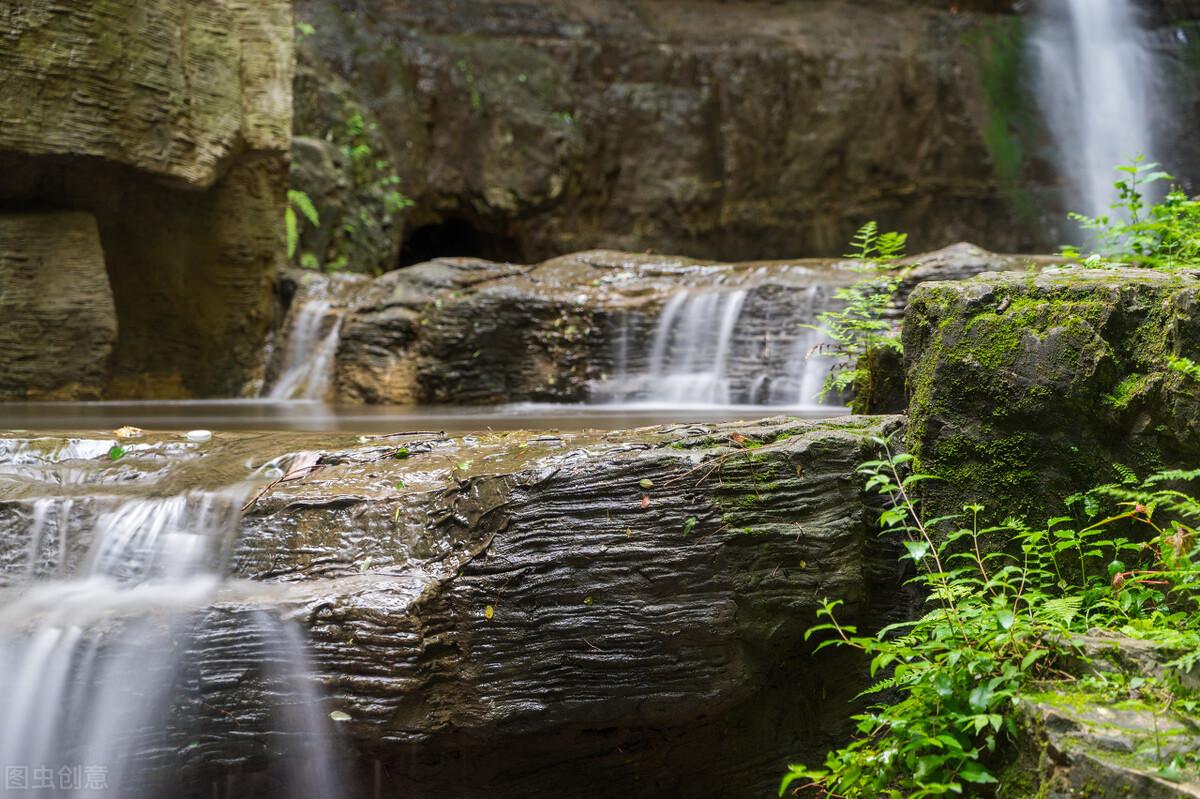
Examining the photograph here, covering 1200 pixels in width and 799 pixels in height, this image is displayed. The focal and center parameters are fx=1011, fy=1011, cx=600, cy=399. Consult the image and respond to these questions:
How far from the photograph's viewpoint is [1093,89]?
16.0m

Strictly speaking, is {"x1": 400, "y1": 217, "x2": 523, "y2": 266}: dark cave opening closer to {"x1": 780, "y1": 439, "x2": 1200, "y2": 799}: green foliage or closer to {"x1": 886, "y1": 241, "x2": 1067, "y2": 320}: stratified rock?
{"x1": 886, "y1": 241, "x2": 1067, "y2": 320}: stratified rock

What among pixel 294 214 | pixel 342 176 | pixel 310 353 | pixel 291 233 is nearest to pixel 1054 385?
pixel 310 353

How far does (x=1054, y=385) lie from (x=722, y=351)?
14.2ft

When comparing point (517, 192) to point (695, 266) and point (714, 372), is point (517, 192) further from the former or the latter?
point (714, 372)

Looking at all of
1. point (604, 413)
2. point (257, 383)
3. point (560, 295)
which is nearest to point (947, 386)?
point (604, 413)

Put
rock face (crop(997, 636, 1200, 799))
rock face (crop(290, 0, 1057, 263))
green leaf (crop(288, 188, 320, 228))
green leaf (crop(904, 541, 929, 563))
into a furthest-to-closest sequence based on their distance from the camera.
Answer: rock face (crop(290, 0, 1057, 263)) → green leaf (crop(288, 188, 320, 228)) → green leaf (crop(904, 541, 929, 563)) → rock face (crop(997, 636, 1200, 799))

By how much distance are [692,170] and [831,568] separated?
1169 centimetres

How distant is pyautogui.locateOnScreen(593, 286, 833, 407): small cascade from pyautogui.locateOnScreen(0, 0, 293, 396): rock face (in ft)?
11.2

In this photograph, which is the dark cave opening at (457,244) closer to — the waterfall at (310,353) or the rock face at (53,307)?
the waterfall at (310,353)

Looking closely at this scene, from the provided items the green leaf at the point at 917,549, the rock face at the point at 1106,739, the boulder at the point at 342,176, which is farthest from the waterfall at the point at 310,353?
the rock face at the point at 1106,739

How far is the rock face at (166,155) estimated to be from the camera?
22.5 ft

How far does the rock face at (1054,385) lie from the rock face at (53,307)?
648 cm

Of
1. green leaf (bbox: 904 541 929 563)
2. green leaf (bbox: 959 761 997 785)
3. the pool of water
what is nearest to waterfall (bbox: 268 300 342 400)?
the pool of water

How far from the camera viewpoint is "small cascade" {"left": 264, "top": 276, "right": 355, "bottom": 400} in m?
8.59
